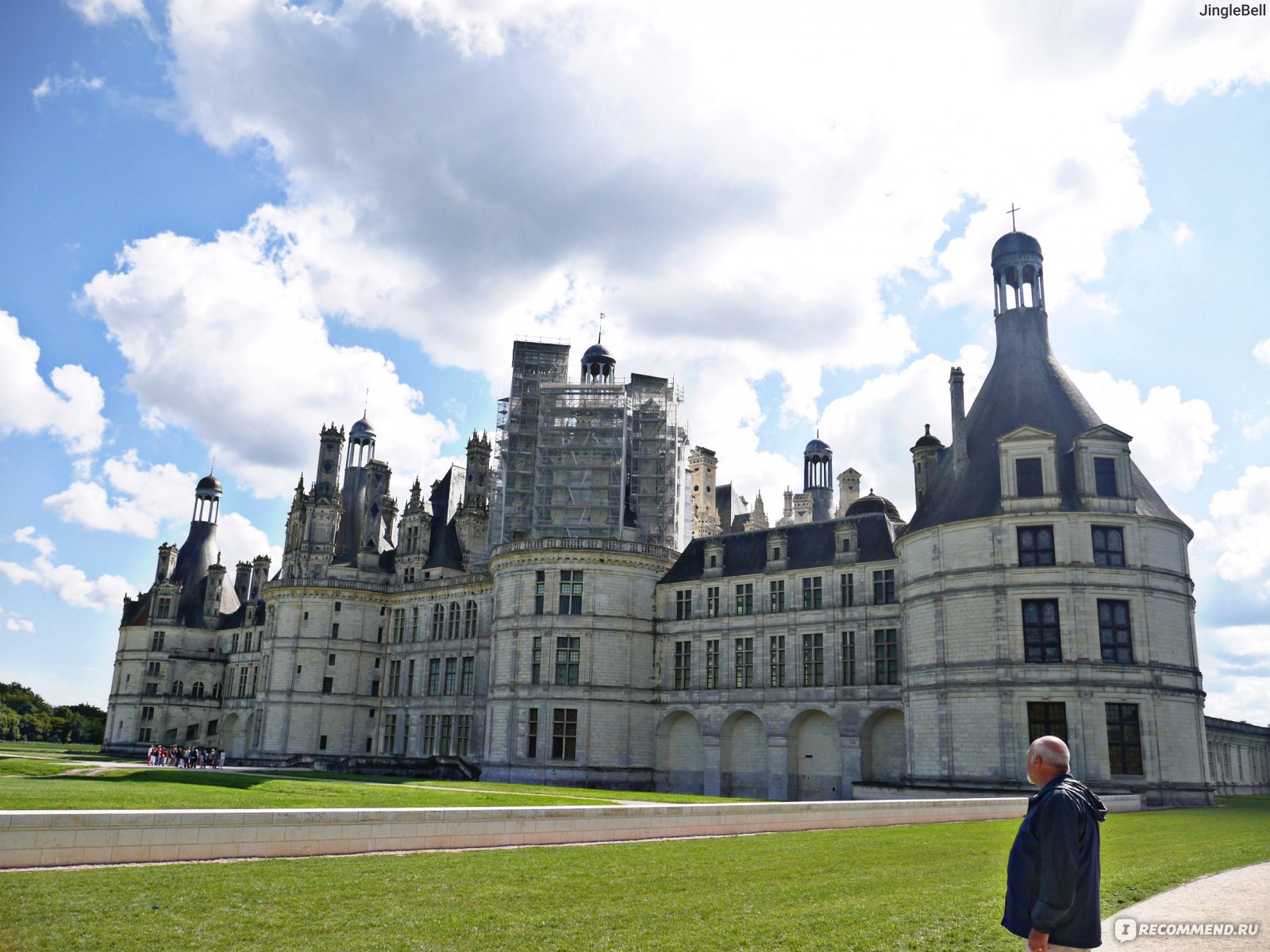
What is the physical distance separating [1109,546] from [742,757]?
21109 mm

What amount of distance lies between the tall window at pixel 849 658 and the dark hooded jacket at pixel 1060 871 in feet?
134

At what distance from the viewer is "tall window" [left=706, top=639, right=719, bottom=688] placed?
170 feet

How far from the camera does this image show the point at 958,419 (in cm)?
4319

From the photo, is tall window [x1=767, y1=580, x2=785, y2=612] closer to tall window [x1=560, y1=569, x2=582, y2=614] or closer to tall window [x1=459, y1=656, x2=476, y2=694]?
tall window [x1=560, y1=569, x2=582, y2=614]

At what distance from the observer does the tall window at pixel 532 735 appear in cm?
5200

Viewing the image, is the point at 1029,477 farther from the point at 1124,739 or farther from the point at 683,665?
the point at 683,665

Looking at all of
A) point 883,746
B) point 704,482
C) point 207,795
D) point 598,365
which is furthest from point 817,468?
point 207,795

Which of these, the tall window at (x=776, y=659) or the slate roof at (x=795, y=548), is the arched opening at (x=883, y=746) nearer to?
the tall window at (x=776, y=659)

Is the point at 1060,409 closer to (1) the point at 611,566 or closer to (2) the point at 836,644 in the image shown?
(2) the point at 836,644

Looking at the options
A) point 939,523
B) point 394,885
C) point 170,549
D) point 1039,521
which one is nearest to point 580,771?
point 939,523

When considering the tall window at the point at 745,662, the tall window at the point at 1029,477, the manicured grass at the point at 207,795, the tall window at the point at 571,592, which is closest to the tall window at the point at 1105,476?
the tall window at the point at 1029,477

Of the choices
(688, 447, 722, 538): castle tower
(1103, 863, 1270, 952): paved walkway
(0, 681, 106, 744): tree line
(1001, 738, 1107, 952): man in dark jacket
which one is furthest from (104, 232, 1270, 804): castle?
(0, 681, 106, 744): tree line

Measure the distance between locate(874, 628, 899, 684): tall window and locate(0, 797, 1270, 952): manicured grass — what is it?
26.6 meters

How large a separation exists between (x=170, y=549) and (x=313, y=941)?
89.2 metres
